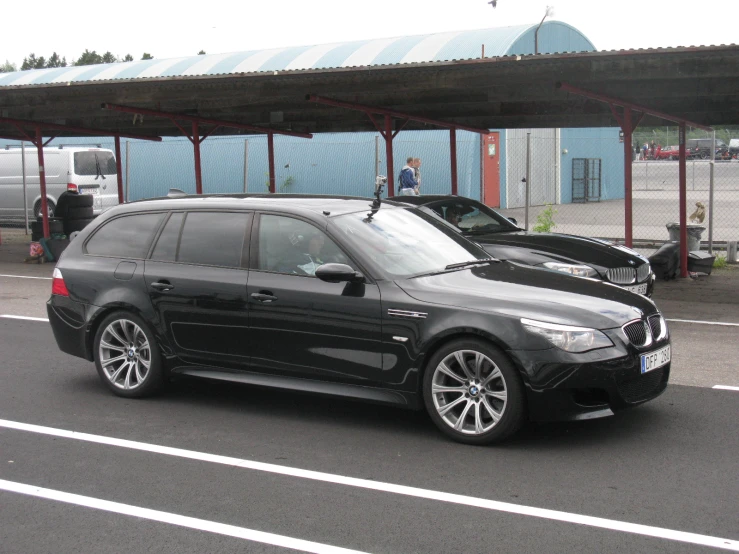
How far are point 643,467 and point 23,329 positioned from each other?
294 inches

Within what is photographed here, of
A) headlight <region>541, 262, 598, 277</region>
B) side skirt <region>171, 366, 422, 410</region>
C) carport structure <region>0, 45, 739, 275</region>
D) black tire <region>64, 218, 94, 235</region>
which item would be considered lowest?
side skirt <region>171, 366, 422, 410</region>

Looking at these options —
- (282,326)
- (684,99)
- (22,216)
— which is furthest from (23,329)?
(22,216)

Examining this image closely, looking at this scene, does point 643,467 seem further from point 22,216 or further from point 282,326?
point 22,216

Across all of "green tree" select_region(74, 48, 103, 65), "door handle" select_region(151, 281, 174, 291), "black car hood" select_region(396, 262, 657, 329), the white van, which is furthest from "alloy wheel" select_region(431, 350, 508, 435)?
"green tree" select_region(74, 48, 103, 65)

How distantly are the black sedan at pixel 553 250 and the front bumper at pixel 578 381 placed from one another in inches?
155

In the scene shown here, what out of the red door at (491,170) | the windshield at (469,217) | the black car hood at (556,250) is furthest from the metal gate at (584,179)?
the black car hood at (556,250)

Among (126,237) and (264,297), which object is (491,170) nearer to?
(126,237)

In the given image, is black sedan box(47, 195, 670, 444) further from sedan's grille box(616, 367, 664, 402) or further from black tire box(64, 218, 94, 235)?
black tire box(64, 218, 94, 235)

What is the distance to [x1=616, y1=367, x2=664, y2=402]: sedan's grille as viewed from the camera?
5.58 m

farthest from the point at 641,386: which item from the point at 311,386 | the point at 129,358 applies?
the point at 129,358

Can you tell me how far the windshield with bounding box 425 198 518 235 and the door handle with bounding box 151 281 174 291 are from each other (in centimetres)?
499

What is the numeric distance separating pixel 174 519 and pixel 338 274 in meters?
2.04

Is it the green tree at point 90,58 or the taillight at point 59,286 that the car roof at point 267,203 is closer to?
the taillight at point 59,286

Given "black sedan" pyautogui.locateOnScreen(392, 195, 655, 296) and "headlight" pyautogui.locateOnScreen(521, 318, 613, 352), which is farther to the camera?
"black sedan" pyautogui.locateOnScreen(392, 195, 655, 296)
